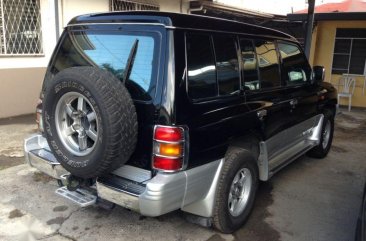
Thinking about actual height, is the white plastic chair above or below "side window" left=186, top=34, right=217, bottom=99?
below

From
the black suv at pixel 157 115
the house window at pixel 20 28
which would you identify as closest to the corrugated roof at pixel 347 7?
the house window at pixel 20 28

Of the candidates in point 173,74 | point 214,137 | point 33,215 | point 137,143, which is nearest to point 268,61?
point 214,137

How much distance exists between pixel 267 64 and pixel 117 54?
170cm

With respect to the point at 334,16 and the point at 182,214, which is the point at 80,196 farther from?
the point at 334,16

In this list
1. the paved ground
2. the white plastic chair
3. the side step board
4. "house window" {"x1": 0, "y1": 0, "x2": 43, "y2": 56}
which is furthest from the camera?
the white plastic chair

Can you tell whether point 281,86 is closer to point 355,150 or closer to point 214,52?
point 214,52

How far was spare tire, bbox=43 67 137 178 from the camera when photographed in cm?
257

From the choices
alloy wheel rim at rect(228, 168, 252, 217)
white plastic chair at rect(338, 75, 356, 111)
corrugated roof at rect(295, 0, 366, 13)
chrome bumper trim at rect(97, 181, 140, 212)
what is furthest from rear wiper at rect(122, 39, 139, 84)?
corrugated roof at rect(295, 0, 366, 13)

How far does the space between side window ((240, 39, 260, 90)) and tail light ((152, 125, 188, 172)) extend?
3.55 feet

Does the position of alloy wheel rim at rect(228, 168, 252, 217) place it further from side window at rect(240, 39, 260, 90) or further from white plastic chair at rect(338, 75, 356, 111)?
white plastic chair at rect(338, 75, 356, 111)

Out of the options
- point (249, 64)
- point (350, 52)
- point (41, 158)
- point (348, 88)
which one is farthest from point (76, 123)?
point (350, 52)

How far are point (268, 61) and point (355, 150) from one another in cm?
353

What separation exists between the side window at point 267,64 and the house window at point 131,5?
19.3 ft

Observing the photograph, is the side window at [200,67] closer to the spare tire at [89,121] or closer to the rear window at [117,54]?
the rear window at [117,54]
